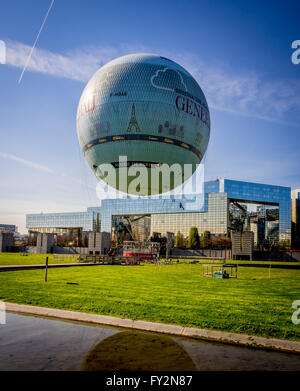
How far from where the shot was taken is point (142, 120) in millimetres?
23297

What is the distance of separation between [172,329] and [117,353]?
2.30 m

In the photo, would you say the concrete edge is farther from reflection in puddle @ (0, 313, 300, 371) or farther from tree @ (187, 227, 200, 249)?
tree @ (187, 227, 200, 249)

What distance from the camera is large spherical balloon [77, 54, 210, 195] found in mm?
23312

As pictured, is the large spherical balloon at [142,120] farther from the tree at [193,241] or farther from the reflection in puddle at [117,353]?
Answer: the tree at [193,241]

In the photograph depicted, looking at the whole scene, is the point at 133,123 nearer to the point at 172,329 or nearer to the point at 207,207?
the point at 172,329

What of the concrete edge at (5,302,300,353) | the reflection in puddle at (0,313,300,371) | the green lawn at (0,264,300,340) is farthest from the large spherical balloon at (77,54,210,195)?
the reflection in puddle at (0,313,300,371)

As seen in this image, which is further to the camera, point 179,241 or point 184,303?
point 179,241

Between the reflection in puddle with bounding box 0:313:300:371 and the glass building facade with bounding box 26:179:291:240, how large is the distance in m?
114

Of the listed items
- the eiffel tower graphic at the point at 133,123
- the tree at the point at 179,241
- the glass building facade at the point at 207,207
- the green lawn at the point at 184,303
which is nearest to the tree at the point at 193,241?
the tree at the point at 179,241

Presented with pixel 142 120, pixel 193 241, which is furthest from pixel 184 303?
pixel 193 241

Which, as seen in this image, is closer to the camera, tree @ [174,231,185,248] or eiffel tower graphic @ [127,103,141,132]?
eiffel tower graphic @ [127,103,141,132]

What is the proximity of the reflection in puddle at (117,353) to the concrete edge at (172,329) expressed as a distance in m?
0.32
